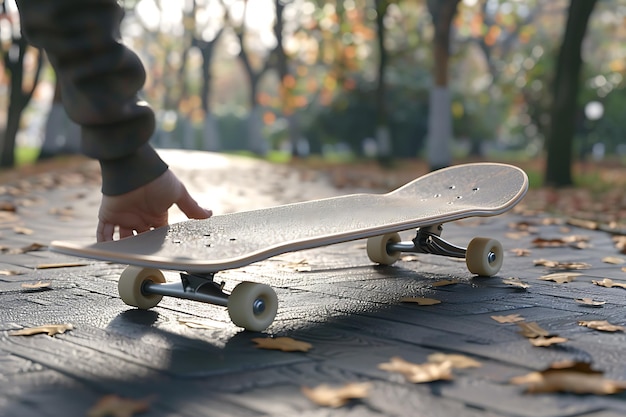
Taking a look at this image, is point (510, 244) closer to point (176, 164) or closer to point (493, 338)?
point (493, 338)

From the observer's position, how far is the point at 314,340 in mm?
2629

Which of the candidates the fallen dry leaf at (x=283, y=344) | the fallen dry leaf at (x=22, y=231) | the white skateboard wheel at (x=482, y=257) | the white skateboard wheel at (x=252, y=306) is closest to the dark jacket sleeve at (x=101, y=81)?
the white skateboard wheel at (x=252, y=306)

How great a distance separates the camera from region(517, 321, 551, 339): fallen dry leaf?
2.65 m

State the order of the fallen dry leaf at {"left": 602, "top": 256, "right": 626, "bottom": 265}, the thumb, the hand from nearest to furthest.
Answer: the hand
the thumb
the fallen dry leaf at {"left": 602, "top": 256, "right": 626, "bottom": 265}

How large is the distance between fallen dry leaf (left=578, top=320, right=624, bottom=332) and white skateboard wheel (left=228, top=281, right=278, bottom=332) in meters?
1.07

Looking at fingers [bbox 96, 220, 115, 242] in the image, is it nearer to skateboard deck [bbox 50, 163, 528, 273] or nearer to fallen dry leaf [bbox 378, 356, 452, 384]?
skateboard deck [bbox 50, 163, 528, 273]

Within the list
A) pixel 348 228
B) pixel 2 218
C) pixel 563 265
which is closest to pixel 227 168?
pixel 2 218

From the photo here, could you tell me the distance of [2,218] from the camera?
6766mm

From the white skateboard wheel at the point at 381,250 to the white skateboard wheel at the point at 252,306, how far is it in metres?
1.50

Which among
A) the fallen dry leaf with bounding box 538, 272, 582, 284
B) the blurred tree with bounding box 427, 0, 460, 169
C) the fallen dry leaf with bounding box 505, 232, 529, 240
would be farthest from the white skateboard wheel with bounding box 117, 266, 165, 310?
the blurred tree with bounding box 427, 0, 460, 169

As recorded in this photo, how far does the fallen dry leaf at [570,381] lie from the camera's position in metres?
2.07

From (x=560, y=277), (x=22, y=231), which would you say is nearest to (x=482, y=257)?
(x=560, y=277)

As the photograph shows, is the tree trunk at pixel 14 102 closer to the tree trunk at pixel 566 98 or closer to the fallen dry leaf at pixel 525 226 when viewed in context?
the tree trunk at pixel 566 98

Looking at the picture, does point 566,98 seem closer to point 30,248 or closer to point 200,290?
point 30,248
